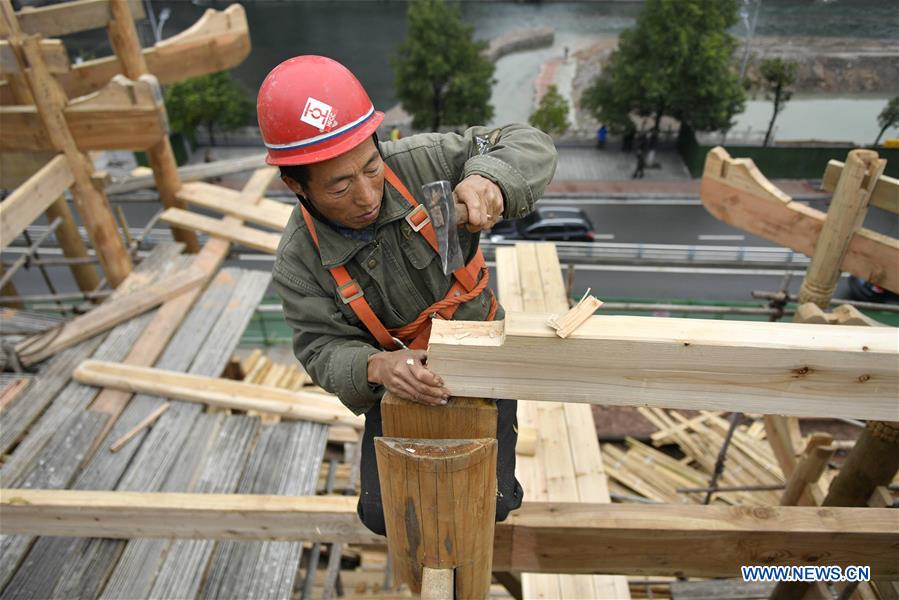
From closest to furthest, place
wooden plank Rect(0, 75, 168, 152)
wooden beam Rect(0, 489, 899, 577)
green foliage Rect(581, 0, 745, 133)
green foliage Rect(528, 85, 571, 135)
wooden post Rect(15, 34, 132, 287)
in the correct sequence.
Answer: wooden beam Rect(0, 489, 899, 577) < wooden post Rect(15, 34, 132, 287) < wooden plank Rect(0, 75, 168, 152) < green foliage Rect(581, 0, 745, 133) < green foliage Rect(528, 85, 571, 135)

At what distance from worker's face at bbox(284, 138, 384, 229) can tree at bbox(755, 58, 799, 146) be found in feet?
56.2

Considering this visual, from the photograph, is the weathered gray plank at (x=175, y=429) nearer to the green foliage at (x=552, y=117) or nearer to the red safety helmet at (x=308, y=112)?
the red safety helmet at (x=308, y=112)

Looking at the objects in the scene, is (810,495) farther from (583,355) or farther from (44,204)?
(44,204)

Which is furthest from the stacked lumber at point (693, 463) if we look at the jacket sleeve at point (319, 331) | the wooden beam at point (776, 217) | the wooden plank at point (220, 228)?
the jacket sleeve at point (319, 331)

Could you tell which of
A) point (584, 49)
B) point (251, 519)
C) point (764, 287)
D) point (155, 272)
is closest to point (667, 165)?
point (764, 287)

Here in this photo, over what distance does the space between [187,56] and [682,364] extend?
329 inches

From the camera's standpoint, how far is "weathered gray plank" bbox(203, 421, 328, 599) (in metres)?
4.57

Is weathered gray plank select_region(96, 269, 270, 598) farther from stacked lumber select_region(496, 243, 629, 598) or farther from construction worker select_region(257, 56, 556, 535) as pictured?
stacked lumber select_region(496, 243, 629, 598)

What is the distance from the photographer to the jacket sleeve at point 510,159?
2.21 meters

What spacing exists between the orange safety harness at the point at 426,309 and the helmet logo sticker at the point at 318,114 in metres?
0.40

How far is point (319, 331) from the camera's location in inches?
101

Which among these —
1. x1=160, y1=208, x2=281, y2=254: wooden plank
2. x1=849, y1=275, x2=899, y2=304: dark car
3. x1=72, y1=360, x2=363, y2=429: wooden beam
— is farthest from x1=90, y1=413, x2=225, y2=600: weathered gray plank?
x1=849, y1=275, x2=899, y2=304: dark car

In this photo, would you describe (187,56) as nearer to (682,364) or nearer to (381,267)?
(381,267)

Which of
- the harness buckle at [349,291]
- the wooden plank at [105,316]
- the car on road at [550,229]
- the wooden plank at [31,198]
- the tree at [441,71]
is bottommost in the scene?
the car on road at [550,229]
